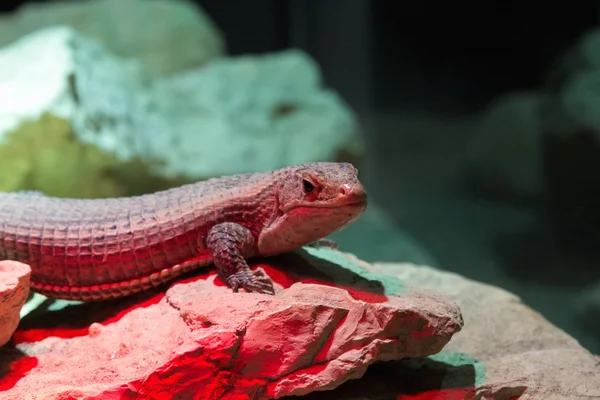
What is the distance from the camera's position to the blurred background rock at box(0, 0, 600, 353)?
284 inches

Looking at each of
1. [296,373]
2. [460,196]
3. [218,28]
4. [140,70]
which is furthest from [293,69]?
[296,373]

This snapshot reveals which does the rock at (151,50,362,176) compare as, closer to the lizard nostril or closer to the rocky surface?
the rocky surface

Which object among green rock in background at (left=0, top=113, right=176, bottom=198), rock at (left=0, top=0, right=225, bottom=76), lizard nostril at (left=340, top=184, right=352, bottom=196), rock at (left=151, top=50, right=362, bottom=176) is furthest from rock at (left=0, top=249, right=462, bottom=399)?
rock at (left=0, top=0, right=225, bottom=76)

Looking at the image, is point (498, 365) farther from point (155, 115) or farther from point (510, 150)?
point (510, 150)

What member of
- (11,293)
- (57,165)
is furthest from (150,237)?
(57,165)

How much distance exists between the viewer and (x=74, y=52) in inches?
302

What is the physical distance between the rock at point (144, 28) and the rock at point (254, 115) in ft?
1.53

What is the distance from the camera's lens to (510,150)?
9406 mm

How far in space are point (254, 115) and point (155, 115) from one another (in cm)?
132

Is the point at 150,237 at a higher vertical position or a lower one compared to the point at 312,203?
lower

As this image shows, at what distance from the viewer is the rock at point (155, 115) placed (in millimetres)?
6879

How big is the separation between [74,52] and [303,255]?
4692mm

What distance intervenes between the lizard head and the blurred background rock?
318 cm

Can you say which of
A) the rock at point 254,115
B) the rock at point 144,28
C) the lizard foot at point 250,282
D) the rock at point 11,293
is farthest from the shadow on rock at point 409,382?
the rock at point 144,28
